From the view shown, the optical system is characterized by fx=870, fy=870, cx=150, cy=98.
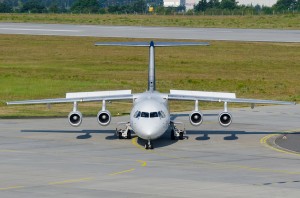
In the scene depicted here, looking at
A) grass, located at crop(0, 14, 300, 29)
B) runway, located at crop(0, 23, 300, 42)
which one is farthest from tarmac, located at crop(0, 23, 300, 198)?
grass, located at crop(0, 14, 300, 29)

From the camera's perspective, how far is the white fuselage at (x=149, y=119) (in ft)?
162

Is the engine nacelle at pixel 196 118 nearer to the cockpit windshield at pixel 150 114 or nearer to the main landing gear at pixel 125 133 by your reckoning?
the cockpit windshield at pixel 150 114

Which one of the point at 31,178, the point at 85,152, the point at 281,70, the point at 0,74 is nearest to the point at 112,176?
the point at 31,178

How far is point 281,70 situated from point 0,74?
1228 inches

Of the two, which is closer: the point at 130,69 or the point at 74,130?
the point at 74,130

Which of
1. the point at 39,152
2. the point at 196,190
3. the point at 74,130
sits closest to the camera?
the point at 196,190

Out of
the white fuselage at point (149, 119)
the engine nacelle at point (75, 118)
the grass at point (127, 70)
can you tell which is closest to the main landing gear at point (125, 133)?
the white fuselage at point (149, 119)

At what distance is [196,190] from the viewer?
38.7 m

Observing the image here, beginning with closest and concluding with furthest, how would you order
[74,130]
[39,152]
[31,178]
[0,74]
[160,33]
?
[31,178]
[39,152]
[74,130]
[0,74]
[160,33]

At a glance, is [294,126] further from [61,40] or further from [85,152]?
[61,40]

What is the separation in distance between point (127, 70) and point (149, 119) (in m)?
47.8

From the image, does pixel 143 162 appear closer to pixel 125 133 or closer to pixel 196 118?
pixel 196 118

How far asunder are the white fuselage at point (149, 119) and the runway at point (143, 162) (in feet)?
4.14

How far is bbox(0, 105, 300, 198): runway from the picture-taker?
3888cm
